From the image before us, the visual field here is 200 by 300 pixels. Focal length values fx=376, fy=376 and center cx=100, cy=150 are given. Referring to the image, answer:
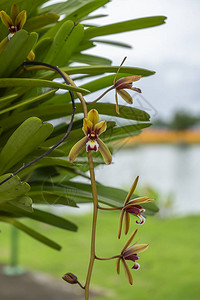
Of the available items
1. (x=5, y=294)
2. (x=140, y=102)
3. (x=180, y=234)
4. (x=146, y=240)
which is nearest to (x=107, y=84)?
(x=140, y=102)

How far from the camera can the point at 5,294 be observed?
5.70ft

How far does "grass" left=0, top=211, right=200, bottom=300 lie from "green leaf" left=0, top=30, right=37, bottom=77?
5.45 ft

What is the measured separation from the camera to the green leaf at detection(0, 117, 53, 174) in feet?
0.99

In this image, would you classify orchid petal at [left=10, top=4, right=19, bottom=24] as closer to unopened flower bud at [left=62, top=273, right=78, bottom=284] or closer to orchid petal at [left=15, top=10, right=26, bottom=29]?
orchid petal at [left=15, top=10, right=26, bottom=29]

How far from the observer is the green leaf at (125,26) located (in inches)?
16.8

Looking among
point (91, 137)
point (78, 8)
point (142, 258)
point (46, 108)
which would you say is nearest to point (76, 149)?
point (91, 137)

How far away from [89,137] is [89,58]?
0.89 feet

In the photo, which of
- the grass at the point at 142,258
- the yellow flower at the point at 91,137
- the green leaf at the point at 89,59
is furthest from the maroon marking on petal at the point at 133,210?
the grass at the point at 142,258

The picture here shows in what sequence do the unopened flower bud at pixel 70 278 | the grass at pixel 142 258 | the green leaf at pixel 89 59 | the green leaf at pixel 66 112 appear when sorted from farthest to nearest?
the grass at pixel 142 258
the green leaf at pixel 89 59
the green leaf at pixel 66 112
the unopened flower bud at pixel 70 278

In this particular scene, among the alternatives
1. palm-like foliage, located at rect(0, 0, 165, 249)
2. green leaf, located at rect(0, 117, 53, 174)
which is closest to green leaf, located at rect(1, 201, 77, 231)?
palm-like foliage, located at rect(0, 0, 165, 249)

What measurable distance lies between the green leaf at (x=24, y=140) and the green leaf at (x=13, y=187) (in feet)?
0.12

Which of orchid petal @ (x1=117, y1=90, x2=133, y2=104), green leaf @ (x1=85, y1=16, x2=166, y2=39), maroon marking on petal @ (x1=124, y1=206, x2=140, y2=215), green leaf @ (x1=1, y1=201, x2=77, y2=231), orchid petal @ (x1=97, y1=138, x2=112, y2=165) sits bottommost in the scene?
green leaf @ (x1=1, y1=201, x2=77, y2=231)

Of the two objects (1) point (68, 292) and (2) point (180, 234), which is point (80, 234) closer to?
(2) point (180, 234)

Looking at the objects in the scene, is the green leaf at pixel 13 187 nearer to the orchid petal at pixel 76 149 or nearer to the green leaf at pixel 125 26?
the orchid petal at pixel 76 149
